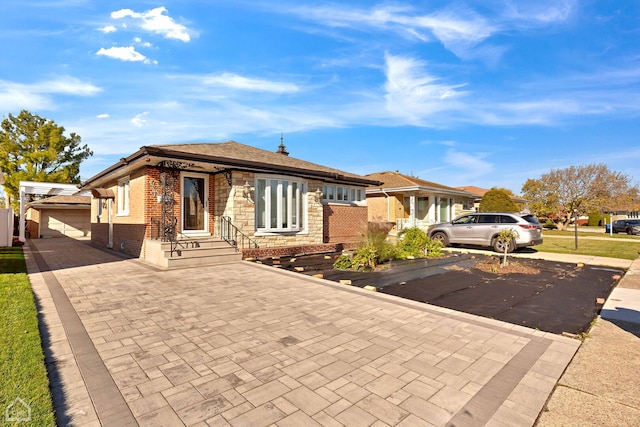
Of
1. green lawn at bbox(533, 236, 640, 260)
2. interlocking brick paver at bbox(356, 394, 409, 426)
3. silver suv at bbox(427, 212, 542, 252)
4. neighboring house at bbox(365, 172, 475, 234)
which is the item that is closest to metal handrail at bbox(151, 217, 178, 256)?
interlocking brick paver at bbox(356, 394, 409, 426)

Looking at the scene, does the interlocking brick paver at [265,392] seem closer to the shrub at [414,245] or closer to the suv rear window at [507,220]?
the shrub at [414,245]

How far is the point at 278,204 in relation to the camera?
12.0 metres

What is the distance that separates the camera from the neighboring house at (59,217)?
2316 cm

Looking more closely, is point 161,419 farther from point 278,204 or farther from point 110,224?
point 110,224

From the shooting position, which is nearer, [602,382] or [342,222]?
[602,382]

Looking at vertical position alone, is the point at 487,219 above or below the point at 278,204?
below

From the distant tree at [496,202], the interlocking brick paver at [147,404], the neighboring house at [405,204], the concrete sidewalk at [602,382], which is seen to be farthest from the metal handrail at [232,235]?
the distant tree at [496,202]

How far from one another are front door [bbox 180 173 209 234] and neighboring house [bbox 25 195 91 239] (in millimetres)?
18186

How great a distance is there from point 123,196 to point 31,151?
2406 cm

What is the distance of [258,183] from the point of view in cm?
1152

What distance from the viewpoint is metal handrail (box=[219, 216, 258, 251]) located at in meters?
10.8

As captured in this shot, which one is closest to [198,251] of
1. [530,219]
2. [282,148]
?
[282,148]

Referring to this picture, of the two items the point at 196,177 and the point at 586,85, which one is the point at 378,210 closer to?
the point at 586,85

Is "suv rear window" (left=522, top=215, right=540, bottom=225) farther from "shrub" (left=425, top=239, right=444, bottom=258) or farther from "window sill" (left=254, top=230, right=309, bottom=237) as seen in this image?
"window sill" (left=254, top=230, right=309, bottom=237)
